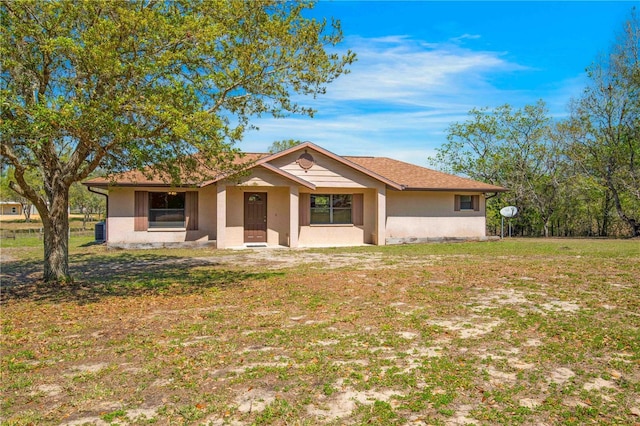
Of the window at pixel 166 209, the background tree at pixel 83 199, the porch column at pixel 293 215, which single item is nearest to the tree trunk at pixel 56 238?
the window at pixel 166 209

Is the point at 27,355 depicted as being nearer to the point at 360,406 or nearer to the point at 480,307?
the point at 360,406

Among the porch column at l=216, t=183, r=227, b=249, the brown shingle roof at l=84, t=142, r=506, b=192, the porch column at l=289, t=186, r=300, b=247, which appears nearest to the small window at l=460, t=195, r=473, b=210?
the brown shingle roof at l=84, t=142, r=506, b=192

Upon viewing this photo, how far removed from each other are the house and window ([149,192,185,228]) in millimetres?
39

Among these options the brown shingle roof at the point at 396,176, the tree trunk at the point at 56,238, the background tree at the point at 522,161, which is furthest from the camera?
the background tree at the point at 522,161

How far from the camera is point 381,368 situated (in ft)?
15.0

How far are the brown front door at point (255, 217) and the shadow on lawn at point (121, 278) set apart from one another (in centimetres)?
448

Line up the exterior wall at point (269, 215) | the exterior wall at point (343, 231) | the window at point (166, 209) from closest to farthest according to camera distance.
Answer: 1. the window at point (166, 209)
2. the exterior wall at point (269, 215)
3. the exterior wall at point (343, 231)

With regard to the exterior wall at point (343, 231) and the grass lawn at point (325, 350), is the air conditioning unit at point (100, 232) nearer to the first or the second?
the exterior wall at point (343, 231)

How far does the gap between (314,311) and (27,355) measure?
390cm

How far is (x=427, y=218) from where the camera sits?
2097cm

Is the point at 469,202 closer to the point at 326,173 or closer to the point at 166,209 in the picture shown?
the point at 326,173

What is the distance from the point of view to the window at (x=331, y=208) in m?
19.6

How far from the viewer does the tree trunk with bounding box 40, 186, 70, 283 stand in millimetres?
9242

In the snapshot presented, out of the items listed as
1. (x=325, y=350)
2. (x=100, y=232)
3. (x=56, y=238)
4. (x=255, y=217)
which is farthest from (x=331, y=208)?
(x=325, y=350)
